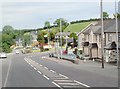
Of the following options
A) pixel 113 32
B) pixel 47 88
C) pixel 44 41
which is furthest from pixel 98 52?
pixel 44 41

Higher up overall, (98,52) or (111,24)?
(111,24)

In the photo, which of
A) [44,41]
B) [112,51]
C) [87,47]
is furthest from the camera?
[44,41]

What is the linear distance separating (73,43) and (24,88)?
10778 cm

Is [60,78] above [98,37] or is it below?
below

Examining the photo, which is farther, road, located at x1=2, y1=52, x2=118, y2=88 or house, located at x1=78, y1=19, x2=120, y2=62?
house, located at x1=78, y1=19, x2=120, y2=62

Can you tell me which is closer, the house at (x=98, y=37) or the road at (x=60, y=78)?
the road at (x=60, y=78)

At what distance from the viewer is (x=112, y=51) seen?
59375 millimetres

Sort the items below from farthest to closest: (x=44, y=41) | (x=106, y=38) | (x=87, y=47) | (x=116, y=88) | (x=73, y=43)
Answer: (x=44, y=41)
(x=73, y=43)
(x=87, y=47)
(x=106, y=38)
(x=116, y=88)

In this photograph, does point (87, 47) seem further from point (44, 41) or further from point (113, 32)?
point (44, 41)

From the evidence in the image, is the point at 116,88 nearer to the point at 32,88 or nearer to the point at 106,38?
the point at 32,88

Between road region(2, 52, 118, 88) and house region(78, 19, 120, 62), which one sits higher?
house region(78, 19, 120, 62)

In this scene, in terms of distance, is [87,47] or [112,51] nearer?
[112,51]

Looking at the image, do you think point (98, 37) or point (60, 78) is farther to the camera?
point (98, 37)

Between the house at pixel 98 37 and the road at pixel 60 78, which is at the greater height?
the house at pixel 98 37
